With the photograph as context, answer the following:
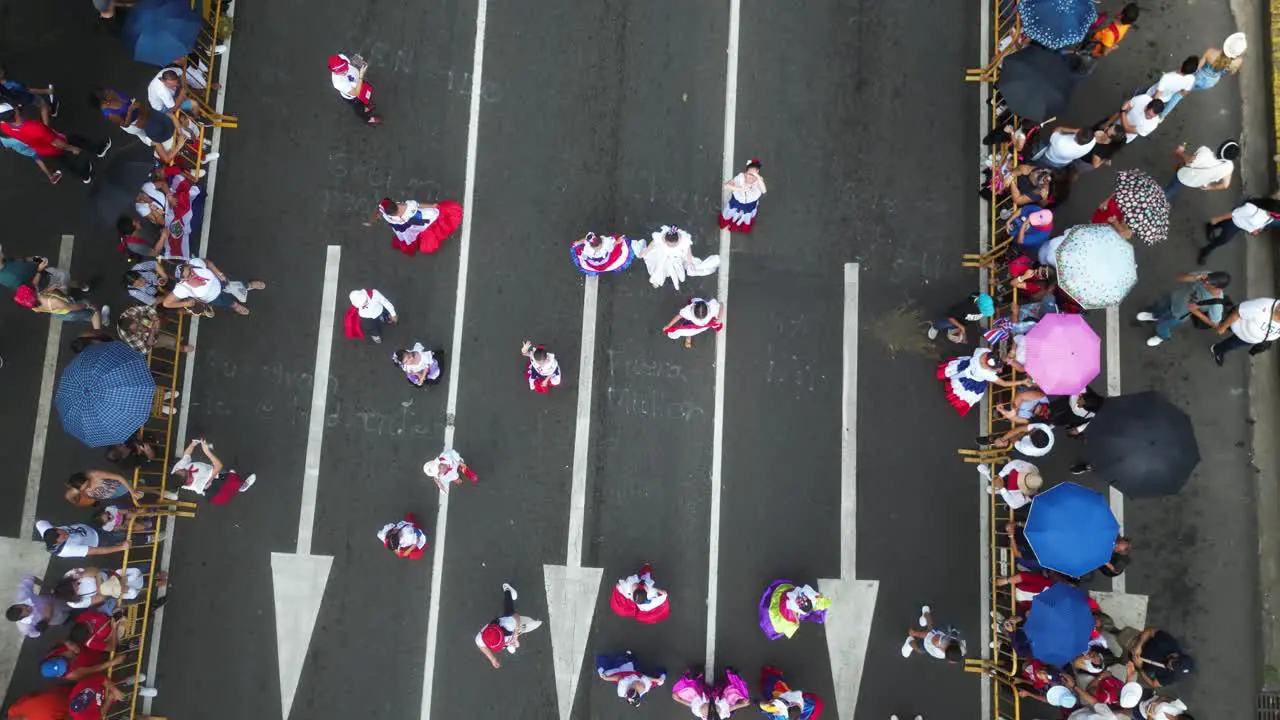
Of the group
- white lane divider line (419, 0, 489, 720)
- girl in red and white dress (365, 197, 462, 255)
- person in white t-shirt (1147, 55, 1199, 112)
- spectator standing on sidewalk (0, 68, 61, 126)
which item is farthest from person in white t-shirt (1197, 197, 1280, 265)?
spectator standing on sidewalk (0, 68, 61, 126)

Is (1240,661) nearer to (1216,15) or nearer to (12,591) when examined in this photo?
(1216,15)

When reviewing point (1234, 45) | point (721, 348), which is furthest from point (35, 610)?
point (1234, 45)

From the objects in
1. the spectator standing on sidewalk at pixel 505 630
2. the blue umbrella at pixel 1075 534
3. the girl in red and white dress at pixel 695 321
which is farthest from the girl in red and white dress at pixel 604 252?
the blue umbrella at pixel 1075 534

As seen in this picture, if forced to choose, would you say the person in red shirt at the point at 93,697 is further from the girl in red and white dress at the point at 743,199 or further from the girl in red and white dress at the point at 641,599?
the girl in red and white dress at the point at 743,199

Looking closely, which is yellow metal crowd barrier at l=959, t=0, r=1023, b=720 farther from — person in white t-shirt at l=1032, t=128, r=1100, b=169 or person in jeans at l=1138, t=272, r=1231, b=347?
person in jeans at l=1138, t=272, r=1231, b=347

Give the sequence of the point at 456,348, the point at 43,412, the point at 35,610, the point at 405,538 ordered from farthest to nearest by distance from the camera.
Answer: the point at 456,348
the point at 43,412
the point at 405,538
the point at 35,610

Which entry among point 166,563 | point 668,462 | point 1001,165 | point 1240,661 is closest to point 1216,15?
point 1001,165

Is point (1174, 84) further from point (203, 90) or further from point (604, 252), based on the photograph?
point (203, 90)
